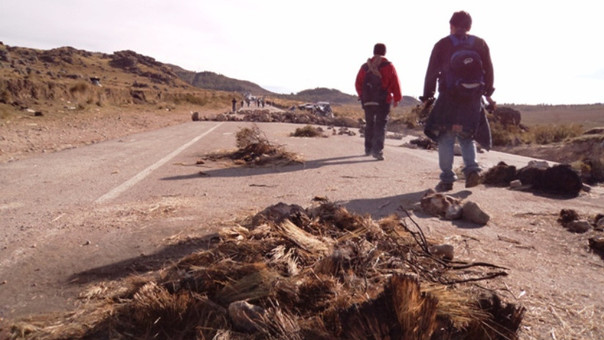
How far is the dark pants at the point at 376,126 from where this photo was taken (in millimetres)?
8398

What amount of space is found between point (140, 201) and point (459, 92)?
389 cm

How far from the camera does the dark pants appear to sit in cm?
840

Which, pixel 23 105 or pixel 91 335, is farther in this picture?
pixel 23 105

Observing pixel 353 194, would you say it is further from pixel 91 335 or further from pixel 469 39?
pixel 91 335

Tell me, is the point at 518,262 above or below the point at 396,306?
below

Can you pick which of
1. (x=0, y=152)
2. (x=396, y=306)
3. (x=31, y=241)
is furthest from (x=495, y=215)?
(x=0, y=152)

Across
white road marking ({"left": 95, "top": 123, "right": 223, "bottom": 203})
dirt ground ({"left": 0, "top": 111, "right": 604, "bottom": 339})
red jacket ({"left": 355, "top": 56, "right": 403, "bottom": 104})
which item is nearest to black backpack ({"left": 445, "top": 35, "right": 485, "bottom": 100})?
dirt ground ({"left": 0, "top": 111, "right": 604, "bottom": 339})

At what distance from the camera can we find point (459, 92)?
5320 millimetres

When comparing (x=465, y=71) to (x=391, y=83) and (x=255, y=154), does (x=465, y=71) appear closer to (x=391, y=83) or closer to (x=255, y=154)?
(x=391, y=83)

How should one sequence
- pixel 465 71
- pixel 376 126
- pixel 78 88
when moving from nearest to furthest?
pixel 465 71 < pixel 376 126 < pixel 78 88

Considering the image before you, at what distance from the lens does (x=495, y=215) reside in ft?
14.7

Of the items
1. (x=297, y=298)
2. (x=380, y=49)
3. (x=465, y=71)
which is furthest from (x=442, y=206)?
(x=380, y=49)

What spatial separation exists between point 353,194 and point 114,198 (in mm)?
2748

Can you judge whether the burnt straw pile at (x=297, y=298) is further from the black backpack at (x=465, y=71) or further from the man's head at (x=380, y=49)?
the man's head at (x=380, y=49)
